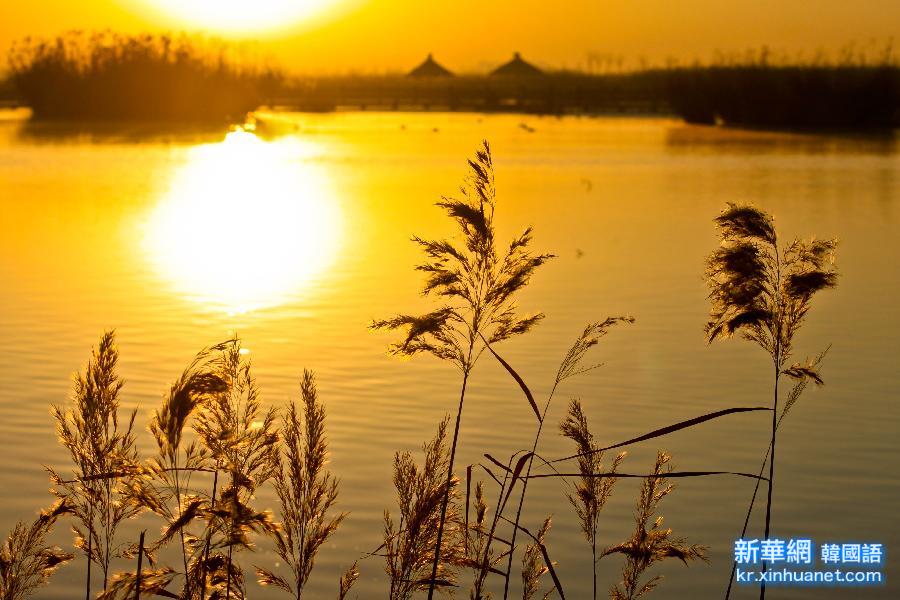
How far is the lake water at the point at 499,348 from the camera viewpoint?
789 centimetres

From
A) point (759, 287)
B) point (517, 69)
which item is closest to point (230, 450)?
point (759, 287)

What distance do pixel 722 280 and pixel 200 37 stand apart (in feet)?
222

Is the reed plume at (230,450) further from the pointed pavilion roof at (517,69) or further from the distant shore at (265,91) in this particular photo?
the pointed pavilion roof at (517,69)

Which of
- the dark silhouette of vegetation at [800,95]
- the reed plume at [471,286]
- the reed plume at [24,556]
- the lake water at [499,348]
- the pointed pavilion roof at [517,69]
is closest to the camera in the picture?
the reed plume at [24,556]

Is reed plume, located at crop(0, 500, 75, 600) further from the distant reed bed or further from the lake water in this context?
the lake water

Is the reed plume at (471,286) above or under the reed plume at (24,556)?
above

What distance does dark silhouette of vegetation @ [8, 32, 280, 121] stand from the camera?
215 ft

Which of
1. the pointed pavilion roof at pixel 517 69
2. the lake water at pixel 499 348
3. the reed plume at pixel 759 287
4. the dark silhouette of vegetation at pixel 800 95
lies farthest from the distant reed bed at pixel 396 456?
the pointed pavilion roof at pixel 517 69

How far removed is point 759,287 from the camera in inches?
175

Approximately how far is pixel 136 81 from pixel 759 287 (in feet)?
213

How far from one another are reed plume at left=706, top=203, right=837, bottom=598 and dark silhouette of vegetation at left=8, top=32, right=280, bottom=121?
6343cm

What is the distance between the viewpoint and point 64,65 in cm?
6512

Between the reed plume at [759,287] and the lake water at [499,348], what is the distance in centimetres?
230

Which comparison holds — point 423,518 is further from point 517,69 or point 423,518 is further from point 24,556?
point 517,69
